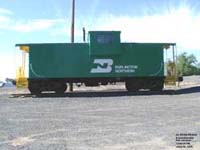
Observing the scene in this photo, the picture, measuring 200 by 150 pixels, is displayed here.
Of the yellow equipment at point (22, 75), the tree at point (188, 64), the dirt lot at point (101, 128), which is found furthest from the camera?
the tree at point (188, 64)

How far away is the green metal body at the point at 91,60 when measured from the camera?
2828cm

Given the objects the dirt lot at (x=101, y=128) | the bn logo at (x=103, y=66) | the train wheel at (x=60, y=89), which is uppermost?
the bn logo at (x=103, y=66)

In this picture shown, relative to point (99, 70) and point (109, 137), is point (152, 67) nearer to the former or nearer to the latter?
point (99, 70)

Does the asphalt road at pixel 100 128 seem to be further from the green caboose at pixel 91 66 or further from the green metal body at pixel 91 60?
the green metal body at pixel 91 60

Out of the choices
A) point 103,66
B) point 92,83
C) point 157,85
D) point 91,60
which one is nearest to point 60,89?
point 92,83

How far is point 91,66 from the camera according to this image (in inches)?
1115

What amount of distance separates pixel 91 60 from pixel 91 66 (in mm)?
363

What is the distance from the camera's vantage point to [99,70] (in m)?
28.3

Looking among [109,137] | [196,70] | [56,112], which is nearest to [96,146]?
[109,137]

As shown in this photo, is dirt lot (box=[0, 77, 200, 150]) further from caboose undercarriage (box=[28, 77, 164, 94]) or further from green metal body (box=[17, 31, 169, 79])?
green metal body (box=[17, 31, 169, 79])

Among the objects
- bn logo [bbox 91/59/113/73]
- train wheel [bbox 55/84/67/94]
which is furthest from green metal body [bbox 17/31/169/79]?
train wheel [bbox 55/84/67/94]

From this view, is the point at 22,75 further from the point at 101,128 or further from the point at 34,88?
the point at 101,128

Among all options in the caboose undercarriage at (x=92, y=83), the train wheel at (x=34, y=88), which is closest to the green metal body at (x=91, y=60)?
the caboose undercarriage at (x=92, y=83)

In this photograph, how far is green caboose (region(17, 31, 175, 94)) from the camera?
92.6 ft
